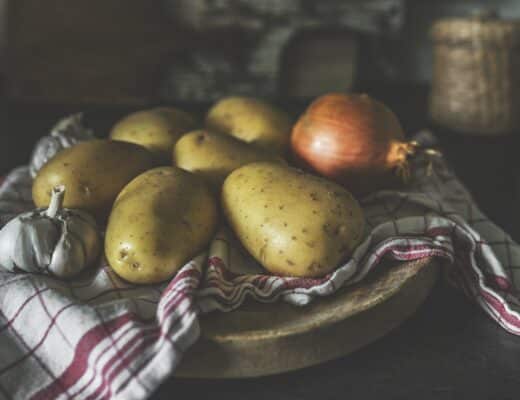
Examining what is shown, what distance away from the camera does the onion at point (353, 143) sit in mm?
858

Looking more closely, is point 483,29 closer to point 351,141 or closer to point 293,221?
point 351,141

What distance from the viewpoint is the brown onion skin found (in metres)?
0.86

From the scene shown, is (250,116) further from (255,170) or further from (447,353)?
(447,353)

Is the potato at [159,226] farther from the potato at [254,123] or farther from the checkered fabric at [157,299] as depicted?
the potato at [254,123]

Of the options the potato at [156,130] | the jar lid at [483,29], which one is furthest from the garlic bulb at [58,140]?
the jar lid at [483,29]

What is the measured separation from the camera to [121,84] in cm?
224

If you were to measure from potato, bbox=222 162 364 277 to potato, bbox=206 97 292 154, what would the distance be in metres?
0.22

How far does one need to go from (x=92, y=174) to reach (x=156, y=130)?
0.17 meters

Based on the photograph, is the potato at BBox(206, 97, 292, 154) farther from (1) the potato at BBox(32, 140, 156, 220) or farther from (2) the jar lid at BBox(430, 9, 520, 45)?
(2) the jar lid at BBox(430, 9, 520, 45)

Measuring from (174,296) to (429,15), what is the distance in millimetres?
2364

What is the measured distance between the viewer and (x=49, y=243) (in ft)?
2.15

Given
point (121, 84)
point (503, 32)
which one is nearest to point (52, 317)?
point (503, 32)

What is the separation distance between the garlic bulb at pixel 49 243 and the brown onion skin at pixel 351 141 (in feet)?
1.17

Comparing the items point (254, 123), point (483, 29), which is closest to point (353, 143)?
point (254, 123)
